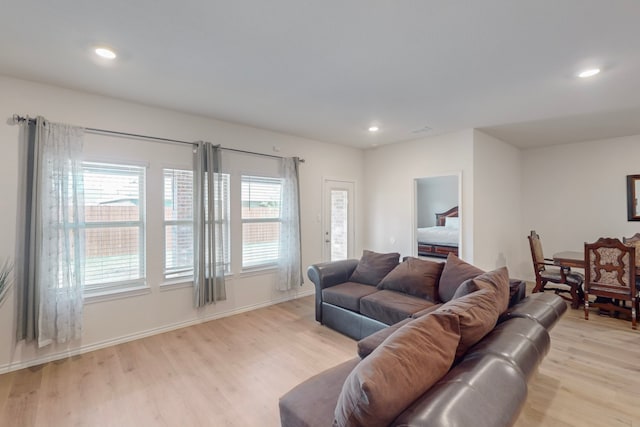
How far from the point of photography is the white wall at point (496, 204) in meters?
4.63

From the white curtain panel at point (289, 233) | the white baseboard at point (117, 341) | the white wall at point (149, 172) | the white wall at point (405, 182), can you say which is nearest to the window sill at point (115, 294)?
the white wall at point (149, 172)

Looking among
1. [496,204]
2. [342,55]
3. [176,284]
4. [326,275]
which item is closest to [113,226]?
[176,284]

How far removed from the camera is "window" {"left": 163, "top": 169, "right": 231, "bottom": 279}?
3.65 metres

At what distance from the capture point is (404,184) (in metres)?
5.42

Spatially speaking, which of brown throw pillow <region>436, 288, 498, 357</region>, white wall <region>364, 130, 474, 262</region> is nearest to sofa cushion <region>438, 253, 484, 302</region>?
brown throw pillow <region>436, 288, 498, 357</region>

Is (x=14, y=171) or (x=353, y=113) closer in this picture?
(x=14, y=171)

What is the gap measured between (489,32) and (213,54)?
2.06 meters

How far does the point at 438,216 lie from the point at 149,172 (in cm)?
808

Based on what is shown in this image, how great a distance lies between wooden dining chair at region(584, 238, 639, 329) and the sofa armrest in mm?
2962

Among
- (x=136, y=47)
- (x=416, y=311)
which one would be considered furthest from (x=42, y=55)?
(x=416, y=311)

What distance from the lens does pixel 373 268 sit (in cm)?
376

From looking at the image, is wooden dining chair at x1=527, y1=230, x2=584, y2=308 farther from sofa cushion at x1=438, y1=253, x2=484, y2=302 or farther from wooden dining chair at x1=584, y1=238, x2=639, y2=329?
sofa cushion at x1=438, y1=253, x2=484, y2=302

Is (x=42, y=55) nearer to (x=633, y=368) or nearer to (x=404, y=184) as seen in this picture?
(x=404, y=184)

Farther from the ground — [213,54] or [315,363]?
[213,54]
